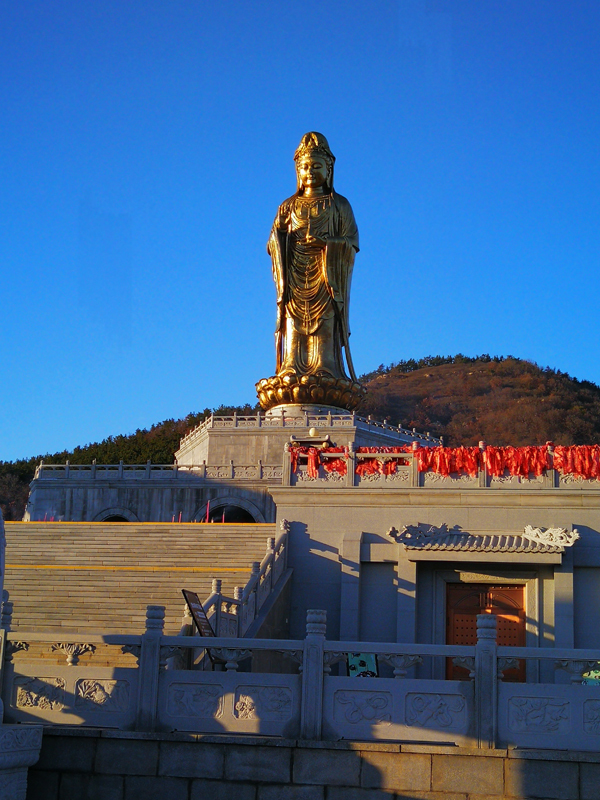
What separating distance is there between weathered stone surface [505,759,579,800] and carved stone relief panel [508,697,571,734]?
28 cm

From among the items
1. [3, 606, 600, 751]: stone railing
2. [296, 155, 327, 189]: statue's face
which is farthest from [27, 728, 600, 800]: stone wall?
[296, 155, 327, 189]: statue's face

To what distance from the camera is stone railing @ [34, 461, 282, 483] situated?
24.5m

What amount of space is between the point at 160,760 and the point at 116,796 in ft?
1.55

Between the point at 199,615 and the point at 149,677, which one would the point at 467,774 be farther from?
the point at 199,615

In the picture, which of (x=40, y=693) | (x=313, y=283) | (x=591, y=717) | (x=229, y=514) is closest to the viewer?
(x=591, y=717)

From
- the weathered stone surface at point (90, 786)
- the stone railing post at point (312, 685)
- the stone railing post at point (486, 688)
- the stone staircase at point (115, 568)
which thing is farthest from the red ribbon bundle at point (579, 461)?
the weathered stone surface at point (90, 786)

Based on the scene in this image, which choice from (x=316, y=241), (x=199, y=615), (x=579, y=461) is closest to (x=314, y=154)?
(x=316, y=241)

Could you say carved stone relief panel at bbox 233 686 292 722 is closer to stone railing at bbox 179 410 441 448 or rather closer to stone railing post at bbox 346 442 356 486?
stone railing post at bbox 346 442 356 486

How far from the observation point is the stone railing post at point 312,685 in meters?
8.44

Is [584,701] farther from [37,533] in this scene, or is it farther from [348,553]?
[37,533]

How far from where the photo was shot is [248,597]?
546 inches

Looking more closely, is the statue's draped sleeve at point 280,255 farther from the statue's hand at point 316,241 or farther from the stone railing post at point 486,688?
the stone railing post at point 486,688

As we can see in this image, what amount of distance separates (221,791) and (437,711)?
1880 mm

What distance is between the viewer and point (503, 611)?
50.7 feet
